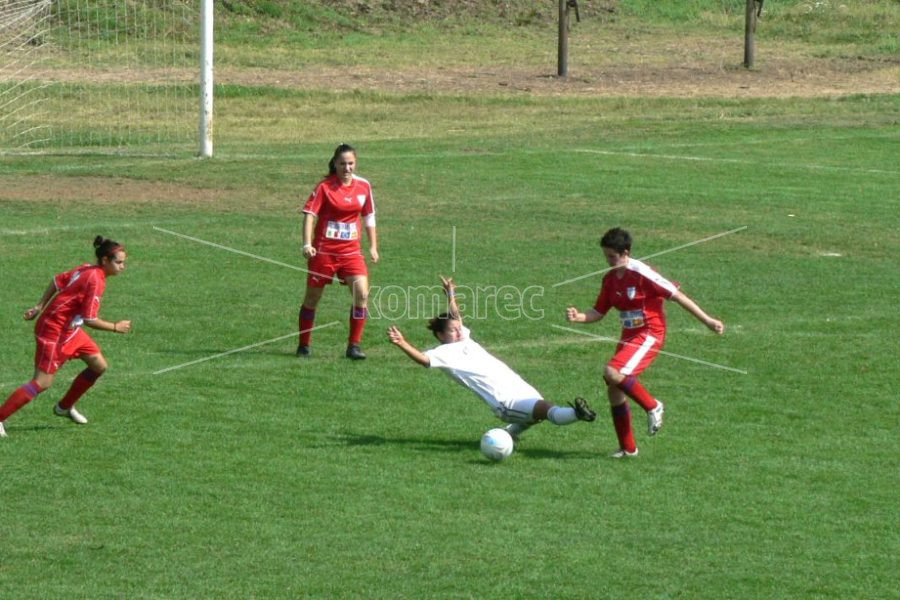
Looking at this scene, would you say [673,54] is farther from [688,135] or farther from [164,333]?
[164,333]

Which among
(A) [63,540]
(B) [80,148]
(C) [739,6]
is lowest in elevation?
(A) [63,540]

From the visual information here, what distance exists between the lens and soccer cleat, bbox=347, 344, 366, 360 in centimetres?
1527

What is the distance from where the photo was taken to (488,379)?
12.0 meters

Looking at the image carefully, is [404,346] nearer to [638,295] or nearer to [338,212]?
[638,295]

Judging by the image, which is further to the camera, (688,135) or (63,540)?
(688,135)

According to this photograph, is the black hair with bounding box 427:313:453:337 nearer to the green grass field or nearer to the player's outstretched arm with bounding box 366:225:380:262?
the green grass field

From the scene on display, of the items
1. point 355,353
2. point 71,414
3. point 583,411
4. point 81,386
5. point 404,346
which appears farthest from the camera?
point 355,353

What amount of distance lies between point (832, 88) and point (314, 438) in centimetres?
3169

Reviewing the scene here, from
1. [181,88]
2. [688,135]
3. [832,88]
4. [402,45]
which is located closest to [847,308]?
[688,135]

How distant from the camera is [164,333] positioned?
53.1 feet

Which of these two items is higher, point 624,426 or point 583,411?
point 583,411

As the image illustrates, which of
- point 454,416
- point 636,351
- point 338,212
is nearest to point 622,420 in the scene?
point 636,351

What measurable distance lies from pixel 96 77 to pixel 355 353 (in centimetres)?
1933
